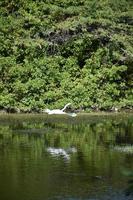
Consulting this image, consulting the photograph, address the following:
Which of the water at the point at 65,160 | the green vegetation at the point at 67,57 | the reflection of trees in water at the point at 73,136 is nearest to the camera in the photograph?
the water at the point at 65,160

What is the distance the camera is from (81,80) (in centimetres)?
4203

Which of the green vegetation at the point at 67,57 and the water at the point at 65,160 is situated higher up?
the green vegetation at the point at 67,57

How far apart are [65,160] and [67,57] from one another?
A: 27887 millimetres

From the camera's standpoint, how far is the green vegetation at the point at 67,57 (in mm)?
40750

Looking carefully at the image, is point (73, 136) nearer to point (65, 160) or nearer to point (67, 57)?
point (65, 160)

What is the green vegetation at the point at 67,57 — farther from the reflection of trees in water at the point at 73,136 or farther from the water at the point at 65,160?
the water at the point at 65,160

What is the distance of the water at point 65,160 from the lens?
1293 centimetres

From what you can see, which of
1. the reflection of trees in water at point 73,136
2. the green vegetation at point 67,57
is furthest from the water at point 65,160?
the green vegetation at point 67,57

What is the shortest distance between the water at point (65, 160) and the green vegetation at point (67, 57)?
1084cm

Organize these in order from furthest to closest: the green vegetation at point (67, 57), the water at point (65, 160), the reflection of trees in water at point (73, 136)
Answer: the green vegetation at point (67, 57) < the reflection of trees in water at point (73, 136) < the water at point (65, 160)

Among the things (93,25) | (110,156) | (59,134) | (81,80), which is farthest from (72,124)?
(93,25)

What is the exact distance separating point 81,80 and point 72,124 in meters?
13.8

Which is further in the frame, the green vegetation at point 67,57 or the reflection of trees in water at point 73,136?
the green vegetation at point 67,57

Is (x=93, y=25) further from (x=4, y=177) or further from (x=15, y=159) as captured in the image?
(x=4, y=177)
